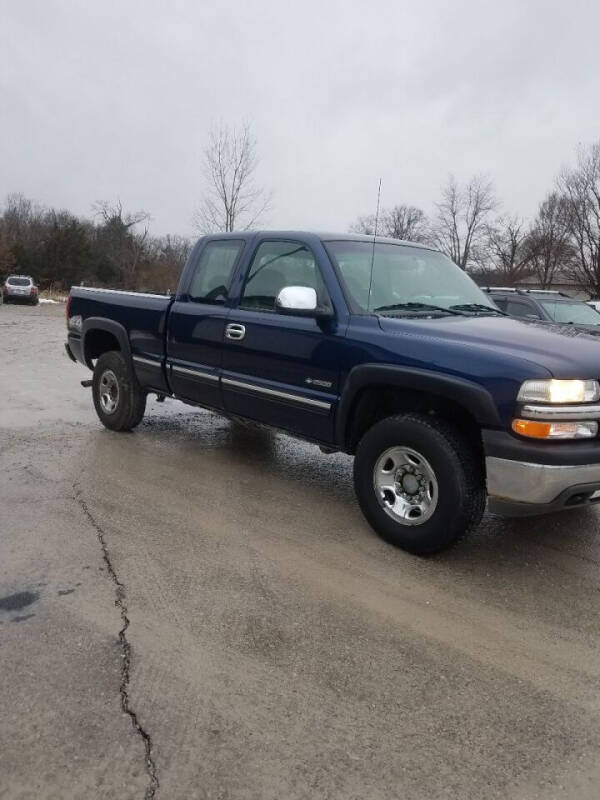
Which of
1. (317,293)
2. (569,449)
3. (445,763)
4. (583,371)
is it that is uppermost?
(317,293)

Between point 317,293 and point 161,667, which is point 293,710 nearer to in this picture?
point 161,667

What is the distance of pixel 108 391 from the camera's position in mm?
6688

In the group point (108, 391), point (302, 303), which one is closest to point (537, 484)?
point (302, 303)

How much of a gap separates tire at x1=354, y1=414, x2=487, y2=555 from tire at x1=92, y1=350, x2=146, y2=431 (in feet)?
10.1

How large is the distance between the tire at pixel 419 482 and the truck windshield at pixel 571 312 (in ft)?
22.9

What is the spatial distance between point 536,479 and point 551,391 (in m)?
0.45

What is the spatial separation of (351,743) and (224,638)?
0.83 m

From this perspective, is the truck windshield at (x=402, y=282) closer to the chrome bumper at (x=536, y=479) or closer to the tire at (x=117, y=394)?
the chrome bumper at (x=536, y=479)

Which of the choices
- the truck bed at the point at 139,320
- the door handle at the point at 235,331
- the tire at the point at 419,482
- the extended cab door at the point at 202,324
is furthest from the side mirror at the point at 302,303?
the truck bed at the point at 139,320

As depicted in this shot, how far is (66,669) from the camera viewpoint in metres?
2.65

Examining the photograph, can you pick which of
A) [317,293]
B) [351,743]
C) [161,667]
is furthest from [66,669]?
[317,293]

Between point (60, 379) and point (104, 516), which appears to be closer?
point (104, 516)

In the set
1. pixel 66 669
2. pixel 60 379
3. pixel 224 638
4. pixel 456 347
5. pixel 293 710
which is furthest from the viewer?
pixel 60 379

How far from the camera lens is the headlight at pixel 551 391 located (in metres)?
3.25
